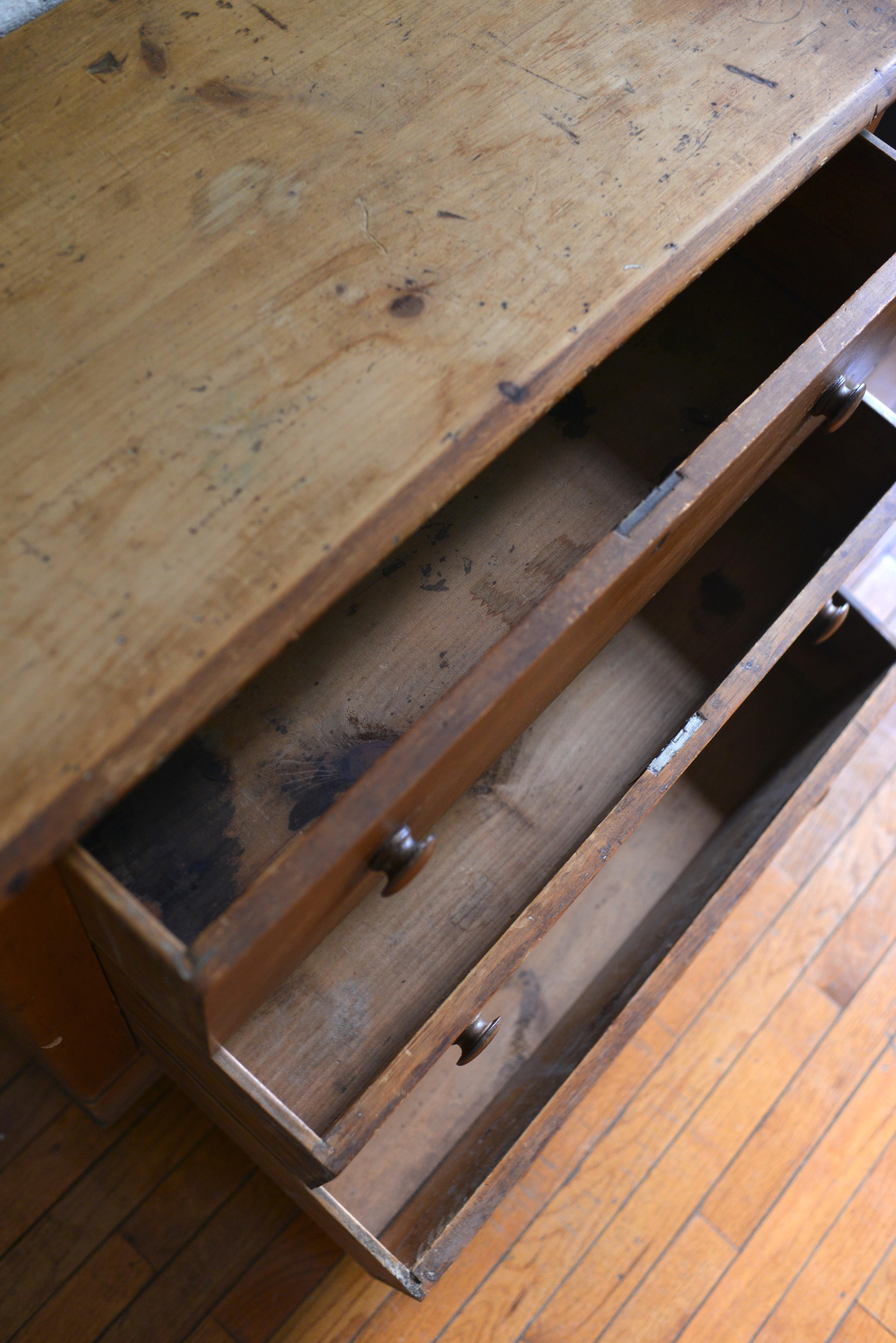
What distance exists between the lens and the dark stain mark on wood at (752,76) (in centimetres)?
77

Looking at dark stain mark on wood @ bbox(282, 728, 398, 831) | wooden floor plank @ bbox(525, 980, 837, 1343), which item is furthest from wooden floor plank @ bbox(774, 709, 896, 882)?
dark stain mark on wood @ bbox(282, 728, 398, 831)

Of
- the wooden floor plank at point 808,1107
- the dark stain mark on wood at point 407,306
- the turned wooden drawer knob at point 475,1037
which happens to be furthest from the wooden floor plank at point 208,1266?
the dark stain mark on wood at point 407,306

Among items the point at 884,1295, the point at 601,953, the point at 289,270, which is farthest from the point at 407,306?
the point at 884,1295

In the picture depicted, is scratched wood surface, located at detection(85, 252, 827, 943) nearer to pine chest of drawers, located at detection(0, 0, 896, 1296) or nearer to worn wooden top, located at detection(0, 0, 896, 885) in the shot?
pine chest of drawers, located at detection(0, 0, 896, 1296)

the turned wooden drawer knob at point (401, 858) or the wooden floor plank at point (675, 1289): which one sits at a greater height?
the turned wooden drawer knob at point (401, 858)

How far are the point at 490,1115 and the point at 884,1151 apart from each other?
1.73 feet

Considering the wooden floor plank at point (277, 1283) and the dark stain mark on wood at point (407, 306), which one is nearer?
the dark stain mark on wood at point (407, 306)

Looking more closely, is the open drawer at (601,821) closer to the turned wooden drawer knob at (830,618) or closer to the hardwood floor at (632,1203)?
the turned wooden drawer knob at (830,618)

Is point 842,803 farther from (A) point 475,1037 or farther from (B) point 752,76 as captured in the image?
(B) point 752,76

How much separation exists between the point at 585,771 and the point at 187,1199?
606 mm

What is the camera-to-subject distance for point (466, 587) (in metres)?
0.84

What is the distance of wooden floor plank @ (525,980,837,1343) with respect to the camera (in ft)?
3.33

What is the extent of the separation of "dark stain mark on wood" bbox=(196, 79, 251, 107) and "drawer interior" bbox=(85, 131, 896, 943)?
35cm

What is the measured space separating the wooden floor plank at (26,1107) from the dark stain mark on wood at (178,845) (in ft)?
1.66
